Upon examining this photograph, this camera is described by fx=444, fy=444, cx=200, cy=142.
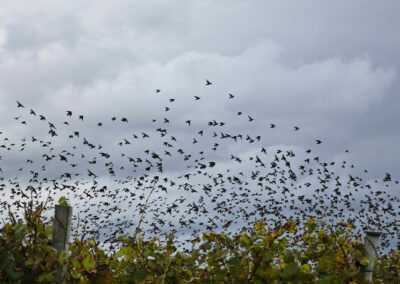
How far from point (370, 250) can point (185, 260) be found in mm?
2035

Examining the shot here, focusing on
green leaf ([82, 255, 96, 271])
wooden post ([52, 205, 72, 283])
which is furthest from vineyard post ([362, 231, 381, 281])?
wooden post ([52, 205, 72, 283])

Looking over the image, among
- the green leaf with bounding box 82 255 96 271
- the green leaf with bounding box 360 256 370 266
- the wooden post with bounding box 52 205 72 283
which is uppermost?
the wooden post with bounding box 52 205 72 283

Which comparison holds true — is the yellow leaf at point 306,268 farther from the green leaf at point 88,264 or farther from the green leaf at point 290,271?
the green leaf at point 88,264

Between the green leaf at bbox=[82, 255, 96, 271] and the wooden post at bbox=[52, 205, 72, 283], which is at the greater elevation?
the wooden post at bbox=[52, 205, 72, 283]

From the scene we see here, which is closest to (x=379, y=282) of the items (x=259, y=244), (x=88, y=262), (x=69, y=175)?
(x=259, y=244)

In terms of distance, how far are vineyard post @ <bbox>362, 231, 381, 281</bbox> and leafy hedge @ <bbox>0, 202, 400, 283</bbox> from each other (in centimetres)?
10

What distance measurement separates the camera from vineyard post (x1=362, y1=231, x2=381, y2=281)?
4816 mm

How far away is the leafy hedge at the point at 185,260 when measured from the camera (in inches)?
171

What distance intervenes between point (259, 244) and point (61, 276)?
2104 mm

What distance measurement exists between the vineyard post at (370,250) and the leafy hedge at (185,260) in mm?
97

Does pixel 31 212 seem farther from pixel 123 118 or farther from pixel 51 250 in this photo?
pixel 123 118

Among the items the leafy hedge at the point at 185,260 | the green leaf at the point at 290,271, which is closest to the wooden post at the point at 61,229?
the leafy hedge at the point at 185,260

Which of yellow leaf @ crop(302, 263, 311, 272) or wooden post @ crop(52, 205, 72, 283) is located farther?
yellow leaf @ crop(302, 263, 311, 272)

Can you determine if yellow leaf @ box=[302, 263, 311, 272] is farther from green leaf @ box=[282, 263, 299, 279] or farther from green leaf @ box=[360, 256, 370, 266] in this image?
green leaf @ box=[360, 256, 370, 266]
